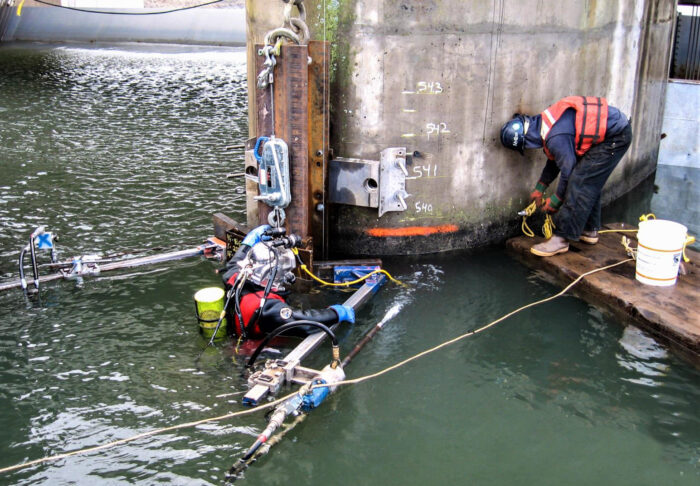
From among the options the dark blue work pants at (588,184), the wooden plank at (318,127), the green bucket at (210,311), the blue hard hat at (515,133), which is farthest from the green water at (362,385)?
the blue hard hat at (515,133)

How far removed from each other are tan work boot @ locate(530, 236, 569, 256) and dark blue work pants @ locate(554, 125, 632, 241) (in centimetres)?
7

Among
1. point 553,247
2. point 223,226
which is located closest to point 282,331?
point 223,226

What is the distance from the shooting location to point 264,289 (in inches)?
223

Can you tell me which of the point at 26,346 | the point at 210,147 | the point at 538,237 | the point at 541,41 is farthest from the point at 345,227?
the point at 210,147

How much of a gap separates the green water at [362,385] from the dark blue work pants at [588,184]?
25.7 inches

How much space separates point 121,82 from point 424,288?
13807 mm

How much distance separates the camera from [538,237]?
764cm

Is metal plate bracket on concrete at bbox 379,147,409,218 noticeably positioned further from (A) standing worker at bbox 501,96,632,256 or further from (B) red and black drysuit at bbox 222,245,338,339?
(B) red and black drysuit at bbox 222,245,338,339

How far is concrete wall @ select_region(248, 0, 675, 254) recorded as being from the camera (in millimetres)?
6656

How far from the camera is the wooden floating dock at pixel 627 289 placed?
217 inches

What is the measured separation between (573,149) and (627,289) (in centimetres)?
149

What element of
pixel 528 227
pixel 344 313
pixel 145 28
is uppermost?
pixel 145 28

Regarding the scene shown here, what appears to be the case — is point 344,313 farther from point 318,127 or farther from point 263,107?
point 263,107

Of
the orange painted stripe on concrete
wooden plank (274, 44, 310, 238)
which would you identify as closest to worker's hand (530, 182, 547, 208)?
the orange painted stripe on concrete
